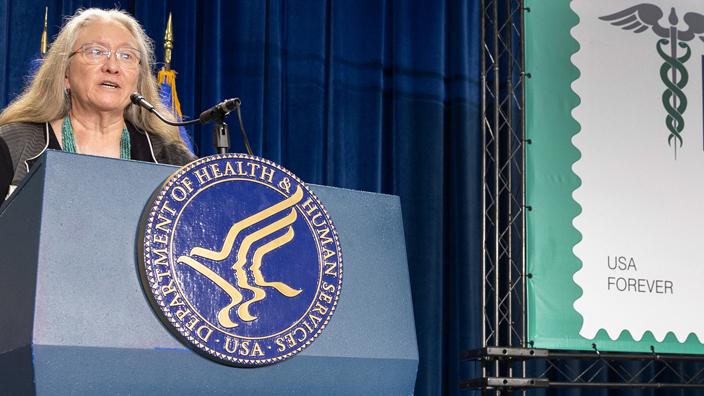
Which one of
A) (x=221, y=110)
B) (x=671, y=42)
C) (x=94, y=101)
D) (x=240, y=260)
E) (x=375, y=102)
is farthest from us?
(x=375, y=102)

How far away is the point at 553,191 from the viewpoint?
299 centimetres

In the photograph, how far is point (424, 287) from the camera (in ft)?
11.4

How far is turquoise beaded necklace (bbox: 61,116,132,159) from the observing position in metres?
1.61

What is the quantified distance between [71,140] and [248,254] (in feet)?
2.56

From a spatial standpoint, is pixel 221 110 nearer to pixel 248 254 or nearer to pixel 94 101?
pixel 248 254

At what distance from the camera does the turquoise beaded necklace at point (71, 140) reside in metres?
1.61

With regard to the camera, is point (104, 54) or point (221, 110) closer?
point (221, 110)

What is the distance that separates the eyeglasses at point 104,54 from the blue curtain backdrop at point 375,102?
61.6 inches

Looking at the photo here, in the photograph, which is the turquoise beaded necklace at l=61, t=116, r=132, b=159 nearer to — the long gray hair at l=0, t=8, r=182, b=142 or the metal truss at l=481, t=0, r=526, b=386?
the long gray hair at l=0, t=8, r=182, b=142

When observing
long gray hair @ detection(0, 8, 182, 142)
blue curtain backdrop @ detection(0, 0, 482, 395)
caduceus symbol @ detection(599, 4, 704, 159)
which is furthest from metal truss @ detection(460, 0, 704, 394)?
long gray hair @ detection(0, 8, 182, 142)

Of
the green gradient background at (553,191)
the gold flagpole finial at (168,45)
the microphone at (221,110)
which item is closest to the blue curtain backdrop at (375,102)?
the gold flagpole finial at (168,45)

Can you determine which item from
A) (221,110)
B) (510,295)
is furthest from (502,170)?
(221,110)

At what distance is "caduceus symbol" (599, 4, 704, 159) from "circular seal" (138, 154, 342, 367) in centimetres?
244

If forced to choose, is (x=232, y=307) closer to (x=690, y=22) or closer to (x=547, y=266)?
(x=547, y=266)
